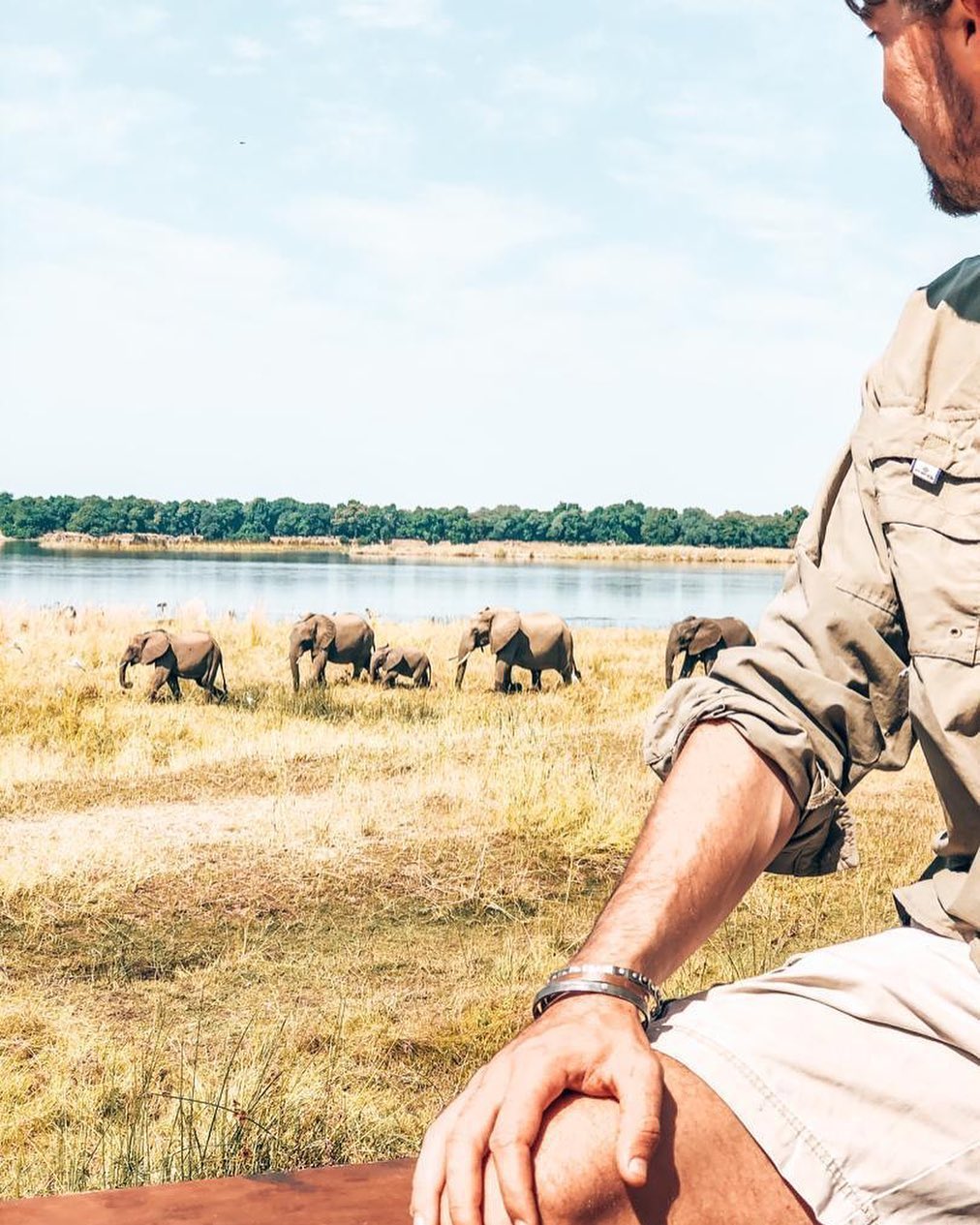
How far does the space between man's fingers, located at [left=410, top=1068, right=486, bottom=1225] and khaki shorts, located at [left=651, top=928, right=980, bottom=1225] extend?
0.65ft

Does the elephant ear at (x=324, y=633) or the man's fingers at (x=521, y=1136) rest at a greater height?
the man's fingers at (x=521, y=1136)

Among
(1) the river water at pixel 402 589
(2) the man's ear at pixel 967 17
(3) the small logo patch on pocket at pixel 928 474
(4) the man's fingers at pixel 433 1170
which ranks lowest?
(1) the river water at pixel 402 589

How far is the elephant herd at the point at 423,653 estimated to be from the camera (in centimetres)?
1313

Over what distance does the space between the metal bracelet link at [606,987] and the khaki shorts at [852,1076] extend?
0.02 meters

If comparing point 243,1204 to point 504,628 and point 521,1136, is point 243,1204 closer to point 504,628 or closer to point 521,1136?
point 521,1136

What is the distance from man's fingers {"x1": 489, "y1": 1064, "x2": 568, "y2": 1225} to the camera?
1019 mm

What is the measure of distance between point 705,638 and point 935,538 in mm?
13887

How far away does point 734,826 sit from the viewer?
56.9 inches

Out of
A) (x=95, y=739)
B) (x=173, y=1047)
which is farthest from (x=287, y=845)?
(x=95, y=739)

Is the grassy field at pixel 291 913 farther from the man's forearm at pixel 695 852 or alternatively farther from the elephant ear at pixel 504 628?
the elephant ear at pixel 504 628

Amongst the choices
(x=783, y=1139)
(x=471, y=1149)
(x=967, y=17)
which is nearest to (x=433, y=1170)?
(x=471, y=1149)

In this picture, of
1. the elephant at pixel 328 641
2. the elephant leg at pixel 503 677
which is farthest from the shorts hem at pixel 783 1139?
the elephant leg at pixel 503 677

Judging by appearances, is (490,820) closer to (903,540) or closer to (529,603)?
(903,540)

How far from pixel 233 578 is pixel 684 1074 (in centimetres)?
5986
